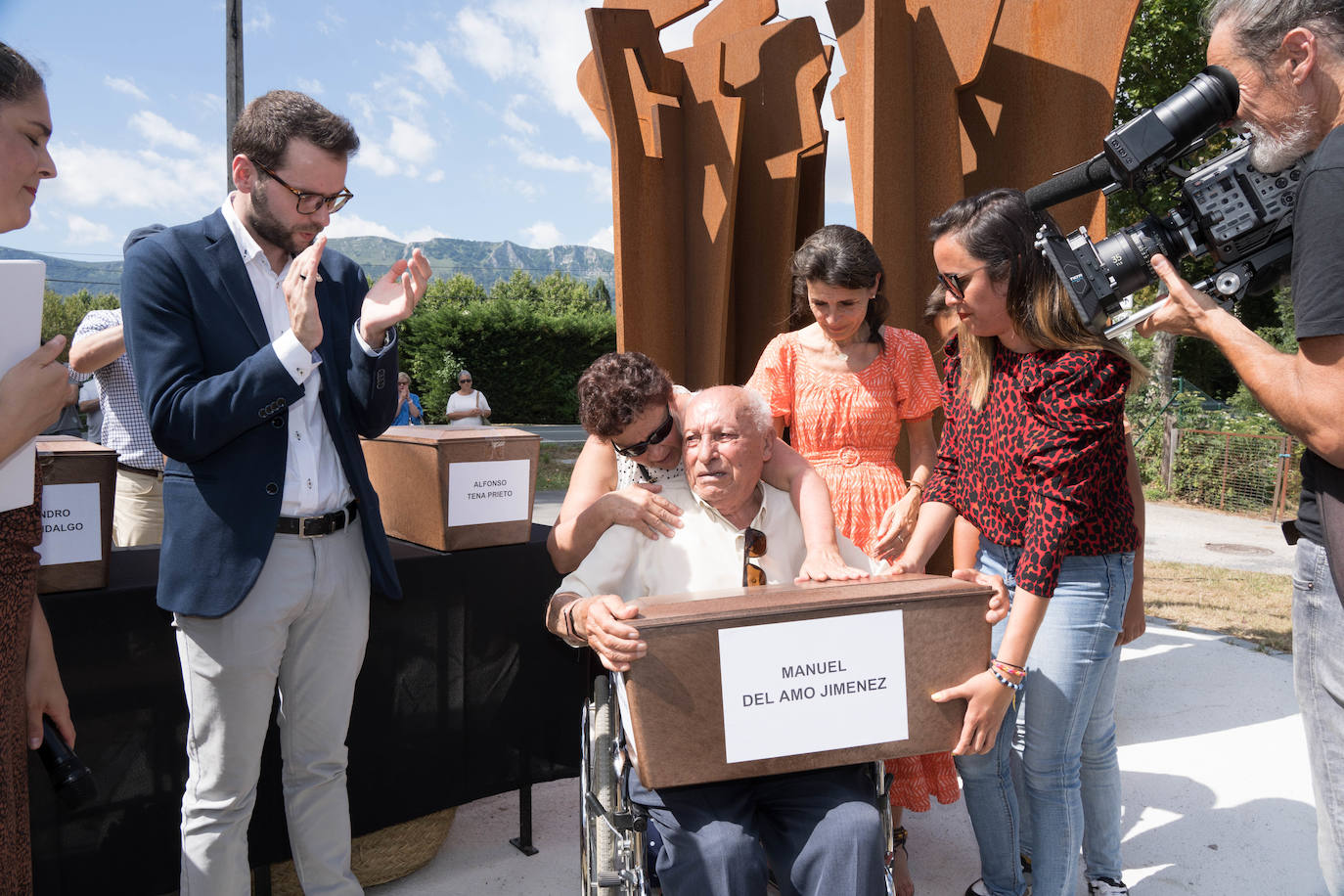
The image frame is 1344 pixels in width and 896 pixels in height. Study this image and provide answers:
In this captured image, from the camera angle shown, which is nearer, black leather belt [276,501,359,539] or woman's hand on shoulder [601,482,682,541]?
black leather belt [276,501,359,539]

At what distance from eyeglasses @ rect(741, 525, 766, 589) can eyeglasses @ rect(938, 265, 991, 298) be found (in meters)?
0.71

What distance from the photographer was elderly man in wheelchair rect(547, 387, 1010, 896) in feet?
5.91

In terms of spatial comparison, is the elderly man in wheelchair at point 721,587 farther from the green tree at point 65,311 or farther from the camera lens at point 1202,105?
the green tree at point 65,311

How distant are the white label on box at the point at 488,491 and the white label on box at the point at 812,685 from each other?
1301mm

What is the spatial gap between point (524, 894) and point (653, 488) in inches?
54.6

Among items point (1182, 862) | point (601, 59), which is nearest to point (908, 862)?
point (1182, 862)

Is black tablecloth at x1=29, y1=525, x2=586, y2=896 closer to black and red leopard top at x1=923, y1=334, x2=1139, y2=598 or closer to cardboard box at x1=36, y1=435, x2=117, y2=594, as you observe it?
cardboard box at x1=36, y1=435, x2=117, y2=594

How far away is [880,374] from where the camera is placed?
9.37 feet

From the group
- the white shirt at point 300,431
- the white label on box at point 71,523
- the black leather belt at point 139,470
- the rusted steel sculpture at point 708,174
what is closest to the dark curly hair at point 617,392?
the white shirt at point 300,431

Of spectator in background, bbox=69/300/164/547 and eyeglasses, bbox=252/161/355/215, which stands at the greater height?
eyeglasses, bbox=252/161/355/215

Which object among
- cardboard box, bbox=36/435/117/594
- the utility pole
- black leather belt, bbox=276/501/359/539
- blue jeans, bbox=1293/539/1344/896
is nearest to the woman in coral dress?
blue jeans, bbox=1293/539/1344/896

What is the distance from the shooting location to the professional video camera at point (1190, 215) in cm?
151

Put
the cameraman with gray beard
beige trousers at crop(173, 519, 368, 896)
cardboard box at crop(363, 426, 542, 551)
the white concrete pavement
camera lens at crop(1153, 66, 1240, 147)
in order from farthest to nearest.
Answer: the white concrete pavement → cardboard box at crop(363, 426, 542, 551) → beige trousers at crop(173, 519, 368, 896) → camera lens at crop(1153, 66, 1240, 147) → the cameraman with gray beard

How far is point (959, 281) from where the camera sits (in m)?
2.12
